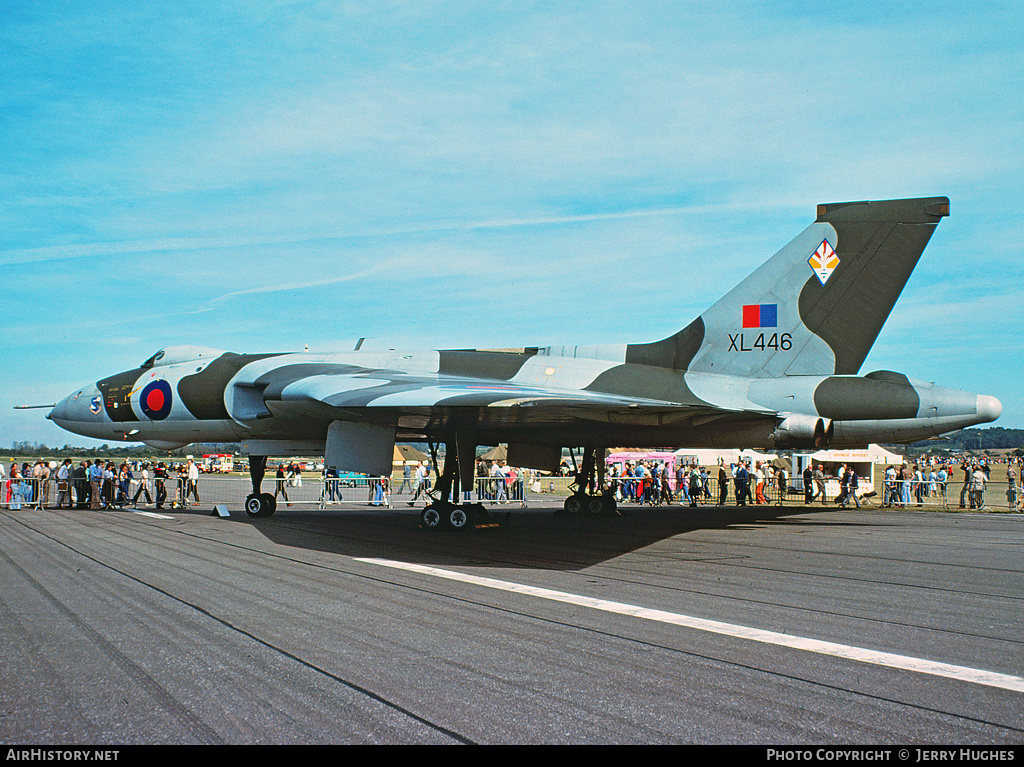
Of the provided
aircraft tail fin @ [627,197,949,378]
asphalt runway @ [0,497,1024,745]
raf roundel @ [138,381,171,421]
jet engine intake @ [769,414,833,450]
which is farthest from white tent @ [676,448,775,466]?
asphalt runway @ [0,497,1024,745]

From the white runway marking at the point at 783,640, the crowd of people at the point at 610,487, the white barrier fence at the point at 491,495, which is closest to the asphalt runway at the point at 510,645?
the white runway marking at the point at 783,640

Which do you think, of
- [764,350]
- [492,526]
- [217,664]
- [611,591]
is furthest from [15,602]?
[764,350]

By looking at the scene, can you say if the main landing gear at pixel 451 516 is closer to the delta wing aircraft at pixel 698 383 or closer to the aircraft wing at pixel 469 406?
the delta wing aircraft at pixel 698 383

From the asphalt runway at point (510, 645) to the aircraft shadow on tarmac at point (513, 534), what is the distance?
150 mm

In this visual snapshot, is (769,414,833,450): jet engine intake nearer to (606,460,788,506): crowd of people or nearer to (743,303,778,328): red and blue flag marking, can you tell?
(743,303,778,328): red and blue flag marking

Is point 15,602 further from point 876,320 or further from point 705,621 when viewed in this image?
point 876,320

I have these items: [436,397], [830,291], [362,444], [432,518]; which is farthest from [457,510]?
[830,291]

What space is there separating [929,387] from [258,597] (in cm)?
1088

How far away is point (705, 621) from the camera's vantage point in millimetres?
5844

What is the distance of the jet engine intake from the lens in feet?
40.9

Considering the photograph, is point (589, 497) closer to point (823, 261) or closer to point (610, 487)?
point (610, 487)

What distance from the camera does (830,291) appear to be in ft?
43.3

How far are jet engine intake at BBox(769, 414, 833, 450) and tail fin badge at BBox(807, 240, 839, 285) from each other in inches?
99.5

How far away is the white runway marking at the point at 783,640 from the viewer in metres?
4.36
